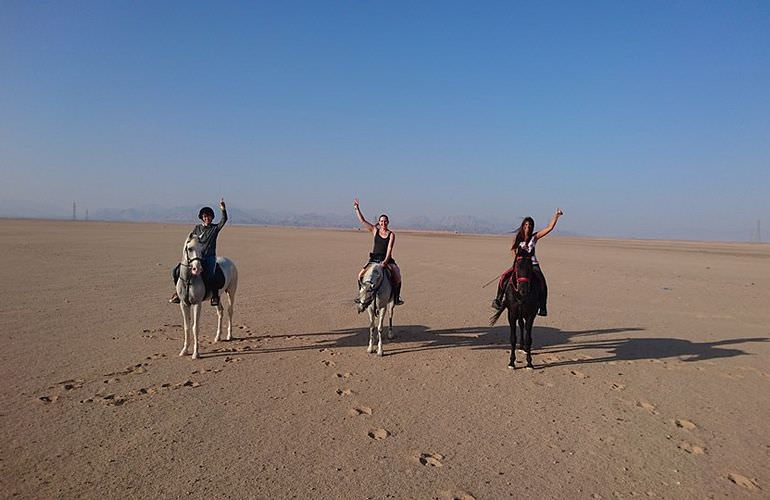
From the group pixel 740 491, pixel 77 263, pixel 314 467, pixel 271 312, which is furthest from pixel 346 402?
pixel 77 263

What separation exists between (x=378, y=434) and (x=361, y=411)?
669mm

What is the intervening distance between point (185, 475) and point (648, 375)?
7.59 m

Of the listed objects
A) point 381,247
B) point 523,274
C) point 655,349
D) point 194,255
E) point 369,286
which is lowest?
point 655,349

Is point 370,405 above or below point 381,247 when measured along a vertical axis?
below

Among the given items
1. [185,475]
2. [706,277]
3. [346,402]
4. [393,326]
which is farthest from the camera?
[706,277]

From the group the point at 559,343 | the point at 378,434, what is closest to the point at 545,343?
the point at 559,343

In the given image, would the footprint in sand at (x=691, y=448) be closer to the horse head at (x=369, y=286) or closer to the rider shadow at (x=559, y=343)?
the rider shadow at (x=559, y=343)

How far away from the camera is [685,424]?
588 centimetres

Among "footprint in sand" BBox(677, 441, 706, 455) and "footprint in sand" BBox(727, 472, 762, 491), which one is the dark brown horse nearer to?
"footprint in sand" BBox(677, 441, 706, 455)

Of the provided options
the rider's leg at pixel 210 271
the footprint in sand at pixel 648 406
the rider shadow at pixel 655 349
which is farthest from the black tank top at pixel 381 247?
the footprint in sand at pixel 648 406

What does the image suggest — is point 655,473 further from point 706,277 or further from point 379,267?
point 706,277

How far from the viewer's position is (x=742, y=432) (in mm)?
5711

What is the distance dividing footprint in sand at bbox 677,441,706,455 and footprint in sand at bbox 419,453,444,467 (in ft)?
9.81

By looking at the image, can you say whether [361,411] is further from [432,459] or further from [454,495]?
[454,495]
